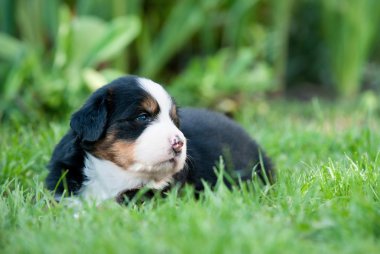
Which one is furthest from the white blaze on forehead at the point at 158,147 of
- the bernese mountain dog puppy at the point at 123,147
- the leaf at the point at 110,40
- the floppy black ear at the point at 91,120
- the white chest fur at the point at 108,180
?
the leaf at the point at 110,40

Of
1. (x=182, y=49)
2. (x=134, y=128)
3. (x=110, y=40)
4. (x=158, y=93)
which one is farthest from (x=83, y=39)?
(x=134, y=128)

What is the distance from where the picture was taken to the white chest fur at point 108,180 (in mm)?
3922

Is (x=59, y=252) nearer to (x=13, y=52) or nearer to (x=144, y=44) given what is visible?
(x=13, y=52)

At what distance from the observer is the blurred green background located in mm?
7465

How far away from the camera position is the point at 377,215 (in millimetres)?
2811

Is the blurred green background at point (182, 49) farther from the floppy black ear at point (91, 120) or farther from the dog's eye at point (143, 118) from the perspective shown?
the dog's eye at point (143, 118)

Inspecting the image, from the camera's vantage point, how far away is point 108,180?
397 centimetres

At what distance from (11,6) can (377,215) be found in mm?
7323

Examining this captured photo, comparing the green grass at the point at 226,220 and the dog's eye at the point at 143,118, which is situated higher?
the dog's eye at the point at 143,118

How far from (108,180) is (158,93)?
63 cm

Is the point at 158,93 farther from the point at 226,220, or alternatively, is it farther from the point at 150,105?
the point at 226,220

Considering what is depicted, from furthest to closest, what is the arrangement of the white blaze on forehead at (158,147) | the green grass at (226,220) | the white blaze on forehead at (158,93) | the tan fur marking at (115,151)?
the white blaze on forehead at (158,93) → the tan fur marking at (115,151) → the white blaze on forehead at (158,147) → the green grass at (226,220)

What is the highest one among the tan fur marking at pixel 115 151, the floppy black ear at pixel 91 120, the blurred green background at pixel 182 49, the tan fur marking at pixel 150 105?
the tan fur marking at pixel 150 105

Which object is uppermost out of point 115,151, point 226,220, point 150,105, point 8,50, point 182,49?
point 150,105
